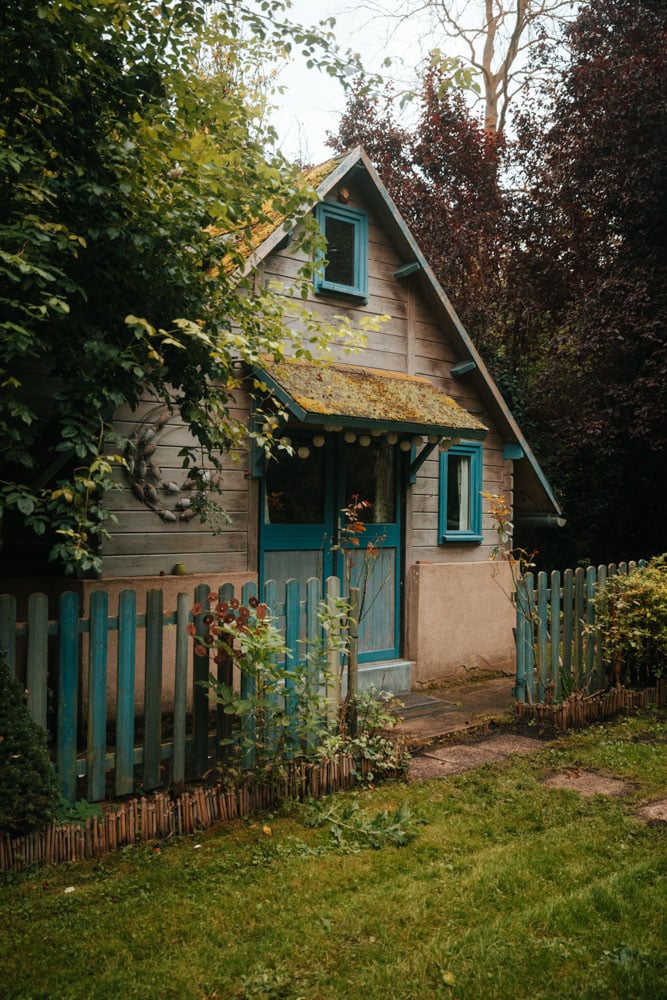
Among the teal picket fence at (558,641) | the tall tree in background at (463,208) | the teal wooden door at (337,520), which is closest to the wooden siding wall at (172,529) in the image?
the teal wooden door at (337,520)

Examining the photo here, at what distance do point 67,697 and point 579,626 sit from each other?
579cm

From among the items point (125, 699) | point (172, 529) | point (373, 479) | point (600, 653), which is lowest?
point (600, 653)

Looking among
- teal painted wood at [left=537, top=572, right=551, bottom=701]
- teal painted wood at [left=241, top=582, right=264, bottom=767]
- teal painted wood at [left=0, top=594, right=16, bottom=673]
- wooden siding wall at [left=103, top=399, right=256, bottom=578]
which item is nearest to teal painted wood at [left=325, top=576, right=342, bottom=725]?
teal painted wood at [left=241, top=582, right=264, bottom=767]

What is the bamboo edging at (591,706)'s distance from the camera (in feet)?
25.3

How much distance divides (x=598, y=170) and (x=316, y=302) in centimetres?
836

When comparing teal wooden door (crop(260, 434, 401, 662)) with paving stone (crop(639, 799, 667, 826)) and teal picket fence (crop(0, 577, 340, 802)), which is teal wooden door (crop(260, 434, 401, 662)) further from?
paving stone (crop(639, 799, 667, 826))

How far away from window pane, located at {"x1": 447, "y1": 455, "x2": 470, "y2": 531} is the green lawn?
5.48 meters

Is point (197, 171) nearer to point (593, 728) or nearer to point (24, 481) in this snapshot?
point (24, 481)

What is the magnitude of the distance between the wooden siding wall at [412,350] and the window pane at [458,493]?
12.5 inches

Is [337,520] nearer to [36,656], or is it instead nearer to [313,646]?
[313,646]

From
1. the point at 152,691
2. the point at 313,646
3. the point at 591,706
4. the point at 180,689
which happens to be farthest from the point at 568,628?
the point at 152,691

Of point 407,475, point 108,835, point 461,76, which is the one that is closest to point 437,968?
point 108,835

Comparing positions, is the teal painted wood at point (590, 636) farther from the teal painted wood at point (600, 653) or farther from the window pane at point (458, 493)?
the window pane at point (458, 493)

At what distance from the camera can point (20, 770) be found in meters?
4.34
